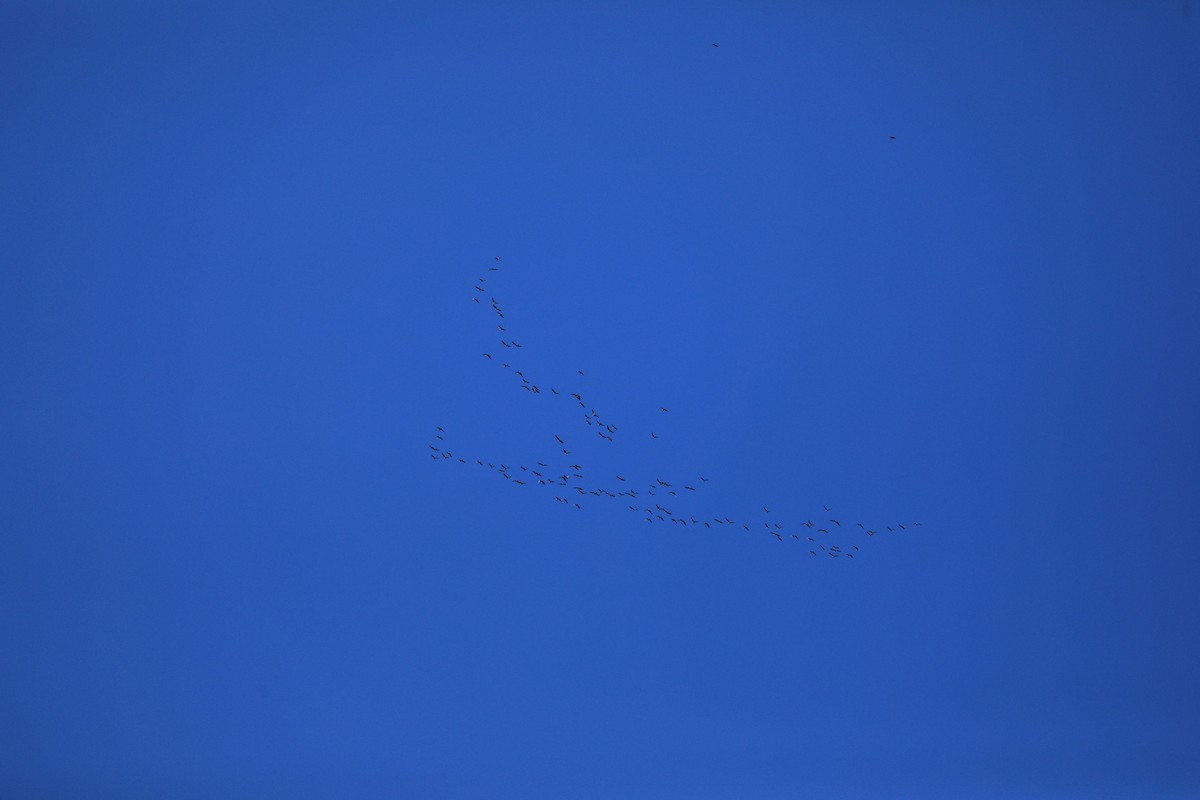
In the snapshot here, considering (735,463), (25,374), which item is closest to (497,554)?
(735,463)

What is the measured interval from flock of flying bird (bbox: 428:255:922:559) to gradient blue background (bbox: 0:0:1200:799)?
1.2 inches

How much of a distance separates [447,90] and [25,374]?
124 cm

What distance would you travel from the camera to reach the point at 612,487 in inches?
67.7

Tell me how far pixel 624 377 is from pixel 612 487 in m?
0.26

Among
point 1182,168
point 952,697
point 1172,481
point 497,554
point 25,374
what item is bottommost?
point 952,697

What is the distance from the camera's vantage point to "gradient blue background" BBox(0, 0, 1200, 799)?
171 cm

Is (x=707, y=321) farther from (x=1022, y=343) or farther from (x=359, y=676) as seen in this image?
(x=359, y=676)

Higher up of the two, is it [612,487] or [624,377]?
[624,377]

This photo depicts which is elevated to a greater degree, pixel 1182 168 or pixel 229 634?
pixel 1182 168

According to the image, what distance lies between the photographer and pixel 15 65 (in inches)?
68.8

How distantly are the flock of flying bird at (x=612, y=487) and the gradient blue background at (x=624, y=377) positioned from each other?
31 millimetres

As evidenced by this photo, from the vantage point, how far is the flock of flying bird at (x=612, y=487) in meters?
1.72

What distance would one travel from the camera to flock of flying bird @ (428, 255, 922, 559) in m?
1.72

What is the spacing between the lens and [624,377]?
1721 mm
